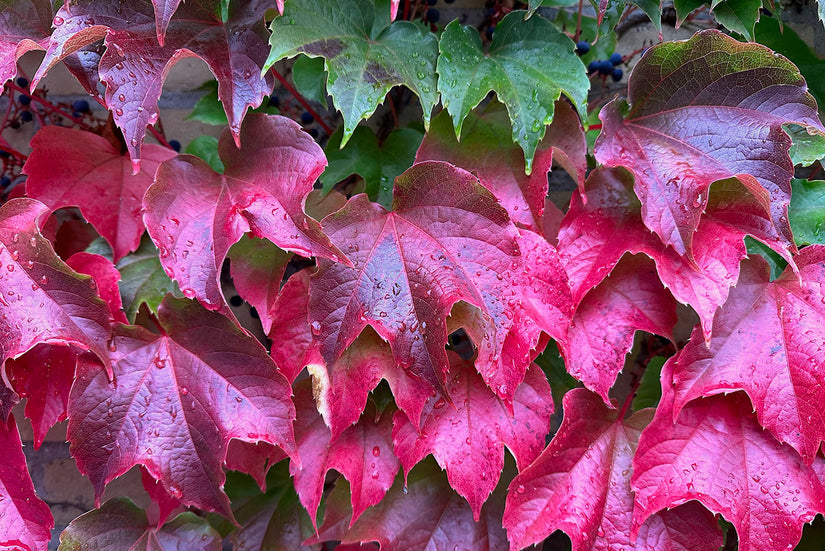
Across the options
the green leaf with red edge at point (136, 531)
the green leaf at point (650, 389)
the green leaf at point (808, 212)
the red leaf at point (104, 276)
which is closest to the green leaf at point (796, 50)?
the green leaf at point (808, 212)

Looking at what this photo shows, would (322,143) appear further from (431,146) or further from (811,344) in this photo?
(811,344)

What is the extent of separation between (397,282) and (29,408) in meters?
0.43

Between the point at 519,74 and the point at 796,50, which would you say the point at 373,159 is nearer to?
the point at 519,74

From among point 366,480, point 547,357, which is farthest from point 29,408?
point 547,357

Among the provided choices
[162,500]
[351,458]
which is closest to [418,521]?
[351,458]

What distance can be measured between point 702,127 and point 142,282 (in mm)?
670

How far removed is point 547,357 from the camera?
775mm

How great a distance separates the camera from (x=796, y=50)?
80cm

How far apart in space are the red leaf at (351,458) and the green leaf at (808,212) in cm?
54

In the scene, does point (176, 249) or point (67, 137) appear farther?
point (67, 137)

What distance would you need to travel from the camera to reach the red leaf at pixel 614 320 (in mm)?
612

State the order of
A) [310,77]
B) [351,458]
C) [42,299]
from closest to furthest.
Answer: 1. [42,299]
2. [351,458]
3. [310,77]

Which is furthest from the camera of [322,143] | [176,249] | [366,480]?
[322,143]

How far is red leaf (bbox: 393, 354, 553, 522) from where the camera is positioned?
2.02ft
